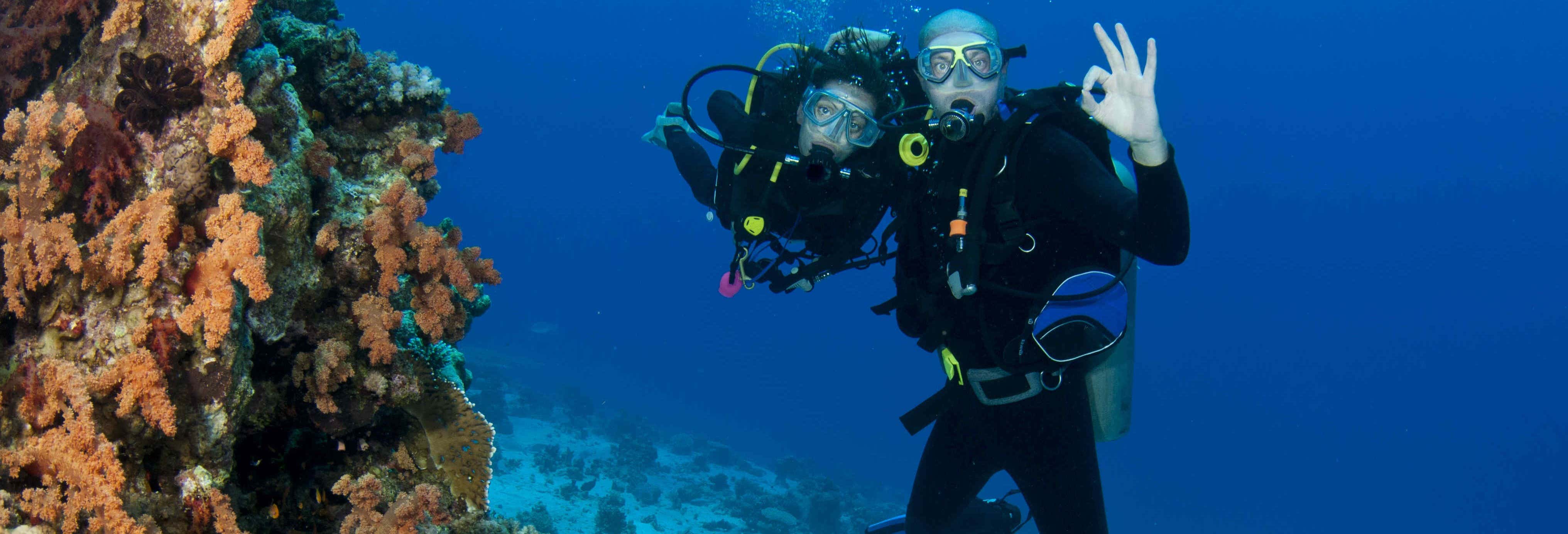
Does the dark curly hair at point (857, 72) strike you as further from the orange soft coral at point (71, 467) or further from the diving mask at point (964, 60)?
the orange soft coral at point (71, 467)

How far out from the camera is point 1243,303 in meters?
75.0

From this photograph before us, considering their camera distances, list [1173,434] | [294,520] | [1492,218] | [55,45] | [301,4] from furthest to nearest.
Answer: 1. [1492,218]
2. [1173,434]
3. [301,4]
4. [55,45]
5. [294,520]

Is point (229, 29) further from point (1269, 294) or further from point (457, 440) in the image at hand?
point (1269, 294)

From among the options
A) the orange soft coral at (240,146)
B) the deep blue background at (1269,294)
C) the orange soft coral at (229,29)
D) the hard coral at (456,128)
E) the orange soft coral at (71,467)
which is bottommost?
the orange soft coral at (71,467)

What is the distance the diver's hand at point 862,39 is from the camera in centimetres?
454

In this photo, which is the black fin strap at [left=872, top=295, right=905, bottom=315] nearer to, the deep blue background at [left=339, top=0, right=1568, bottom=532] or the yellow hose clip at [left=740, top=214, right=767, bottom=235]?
the yellow hose clip at [left=740, top=214, right=767, bottom=235]

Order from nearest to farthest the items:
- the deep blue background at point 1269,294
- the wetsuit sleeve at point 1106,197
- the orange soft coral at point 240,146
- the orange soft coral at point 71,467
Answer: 1. the orange soft coral at point 71,467
2. the orange soft coral at point 240,146
3. the wetsuit sleeve at point 1106,197
4. the deep blue background at point 1269,294

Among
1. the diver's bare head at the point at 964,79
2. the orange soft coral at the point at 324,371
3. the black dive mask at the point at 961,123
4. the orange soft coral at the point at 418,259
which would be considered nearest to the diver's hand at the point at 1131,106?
the black dive mask at the point at 961,123

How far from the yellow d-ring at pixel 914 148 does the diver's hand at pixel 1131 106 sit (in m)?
1.05

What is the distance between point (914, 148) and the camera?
3.73 m

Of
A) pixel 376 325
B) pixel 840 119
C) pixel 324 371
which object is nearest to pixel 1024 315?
pixel 840 119

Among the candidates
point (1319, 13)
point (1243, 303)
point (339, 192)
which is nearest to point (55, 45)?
point (339, 192)

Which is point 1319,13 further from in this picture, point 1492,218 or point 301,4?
point 301,4

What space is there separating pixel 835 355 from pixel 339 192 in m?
74.6
